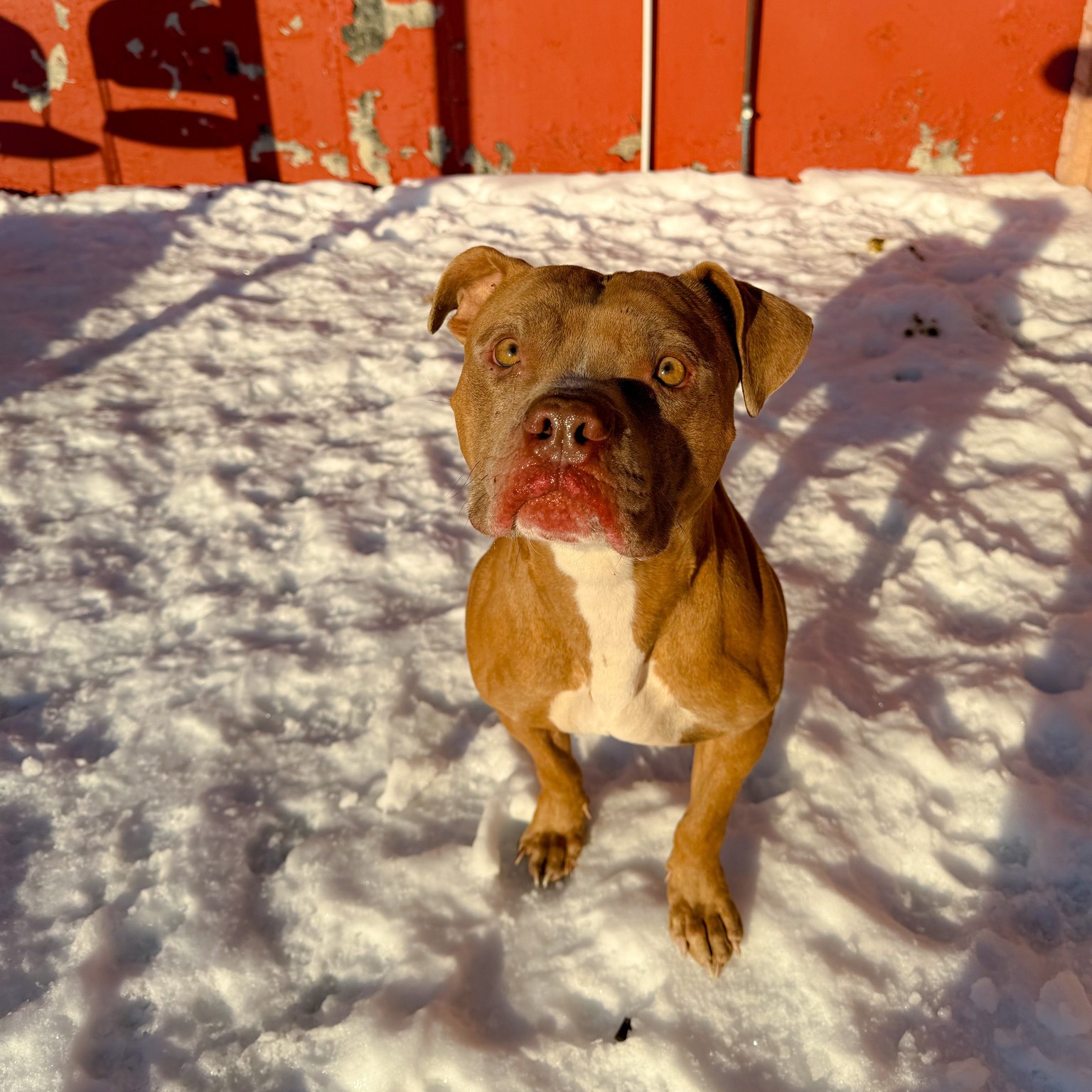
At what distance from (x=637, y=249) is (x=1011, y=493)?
11.2 feet

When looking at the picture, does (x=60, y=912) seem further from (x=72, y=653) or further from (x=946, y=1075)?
(x=946, y=1075)

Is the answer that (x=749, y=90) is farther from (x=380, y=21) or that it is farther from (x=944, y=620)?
(x=944, y=620)

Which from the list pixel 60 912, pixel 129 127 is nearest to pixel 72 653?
pixel 60 912

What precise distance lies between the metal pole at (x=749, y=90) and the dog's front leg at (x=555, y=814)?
6.11 m

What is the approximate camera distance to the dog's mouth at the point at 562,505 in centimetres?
167

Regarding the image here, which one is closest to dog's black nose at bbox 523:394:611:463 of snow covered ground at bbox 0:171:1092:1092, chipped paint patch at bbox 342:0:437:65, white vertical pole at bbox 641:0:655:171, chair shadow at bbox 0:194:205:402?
snow covered ground at bbox 0:171:1092:1092

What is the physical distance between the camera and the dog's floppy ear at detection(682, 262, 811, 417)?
2016mm

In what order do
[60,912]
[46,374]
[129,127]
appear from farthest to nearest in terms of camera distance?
1. [129,127]
2. [46,374]
3. [60,912]

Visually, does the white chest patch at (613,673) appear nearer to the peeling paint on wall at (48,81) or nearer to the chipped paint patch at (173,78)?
the chipped paint patch at (173,78)

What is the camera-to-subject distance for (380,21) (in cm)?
689

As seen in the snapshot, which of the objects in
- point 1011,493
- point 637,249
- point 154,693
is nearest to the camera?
point 154,693

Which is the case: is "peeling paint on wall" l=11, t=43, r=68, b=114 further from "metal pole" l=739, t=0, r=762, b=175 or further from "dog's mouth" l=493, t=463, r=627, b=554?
"dog's mouth" l=493, t=463, r=627, b=554

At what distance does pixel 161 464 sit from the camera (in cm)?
414

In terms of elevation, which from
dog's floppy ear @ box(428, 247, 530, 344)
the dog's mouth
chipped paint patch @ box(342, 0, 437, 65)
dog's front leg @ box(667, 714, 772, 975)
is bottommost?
dog's front leg @ box(667, 714, 772, 975)
